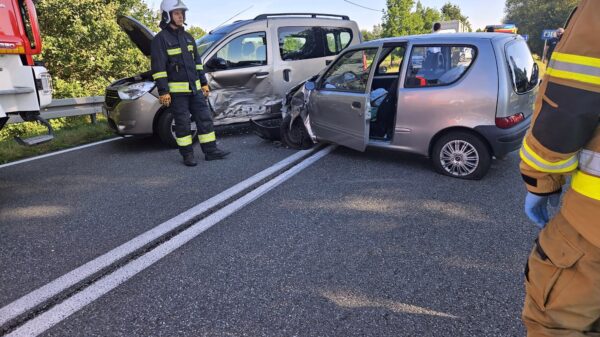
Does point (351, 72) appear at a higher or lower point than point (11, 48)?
lower

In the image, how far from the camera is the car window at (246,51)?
22.4 ft

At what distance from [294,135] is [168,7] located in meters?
2.42

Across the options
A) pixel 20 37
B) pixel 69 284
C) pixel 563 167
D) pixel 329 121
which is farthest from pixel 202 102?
pixel 563 167

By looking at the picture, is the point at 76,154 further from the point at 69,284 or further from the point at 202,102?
the point at 69,284

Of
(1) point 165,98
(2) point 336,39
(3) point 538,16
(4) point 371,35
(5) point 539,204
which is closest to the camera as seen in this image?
(5) point 539,204

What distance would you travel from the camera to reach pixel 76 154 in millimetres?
6156

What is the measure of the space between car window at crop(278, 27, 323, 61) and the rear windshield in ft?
12.9

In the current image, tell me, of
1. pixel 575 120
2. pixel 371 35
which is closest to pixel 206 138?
pixel 575 120

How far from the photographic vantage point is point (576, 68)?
112cm

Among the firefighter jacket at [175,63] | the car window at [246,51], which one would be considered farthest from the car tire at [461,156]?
the car window at [246,51]

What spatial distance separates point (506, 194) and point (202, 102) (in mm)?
3942

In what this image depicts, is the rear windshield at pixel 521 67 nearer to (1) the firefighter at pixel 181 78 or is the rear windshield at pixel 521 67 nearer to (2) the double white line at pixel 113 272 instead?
(2) the double white line at pixel 113 272

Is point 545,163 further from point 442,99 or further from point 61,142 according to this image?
point 61,142

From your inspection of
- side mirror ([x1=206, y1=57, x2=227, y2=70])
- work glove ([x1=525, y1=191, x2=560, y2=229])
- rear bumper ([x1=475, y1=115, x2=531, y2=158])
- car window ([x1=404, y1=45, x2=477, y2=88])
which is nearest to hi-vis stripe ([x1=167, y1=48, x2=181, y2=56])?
side mirror ([x1=206, y1=57, x2=227, y2=70])
